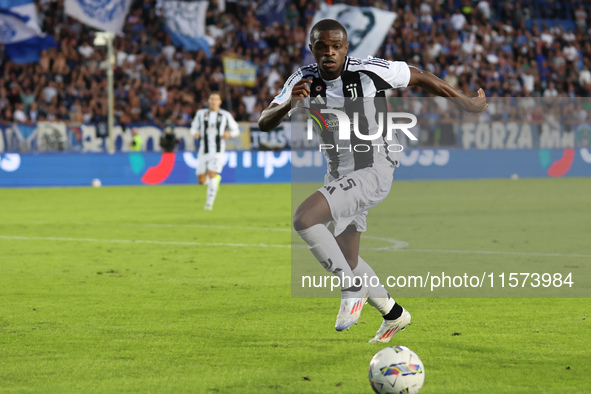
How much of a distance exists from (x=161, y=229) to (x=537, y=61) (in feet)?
74.3

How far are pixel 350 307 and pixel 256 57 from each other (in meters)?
23.6

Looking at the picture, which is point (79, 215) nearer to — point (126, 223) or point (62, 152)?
point (126, 223)

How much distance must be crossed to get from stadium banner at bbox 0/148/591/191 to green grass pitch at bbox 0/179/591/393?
7387mm

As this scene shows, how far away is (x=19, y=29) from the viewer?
23750 millimetres

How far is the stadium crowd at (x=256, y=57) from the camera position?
24.6 meters

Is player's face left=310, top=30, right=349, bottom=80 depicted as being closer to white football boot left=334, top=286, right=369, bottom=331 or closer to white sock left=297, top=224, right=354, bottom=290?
white sock left=297, top=224, right=354, bottom=290

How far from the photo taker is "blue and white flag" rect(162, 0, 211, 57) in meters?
26.4

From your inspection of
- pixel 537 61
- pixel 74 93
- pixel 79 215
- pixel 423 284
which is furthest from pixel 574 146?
pixel 423 284

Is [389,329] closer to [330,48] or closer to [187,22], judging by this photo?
[330,48]

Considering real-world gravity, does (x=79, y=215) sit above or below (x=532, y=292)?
below

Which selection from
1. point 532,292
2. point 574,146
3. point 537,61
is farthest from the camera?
point 537,61

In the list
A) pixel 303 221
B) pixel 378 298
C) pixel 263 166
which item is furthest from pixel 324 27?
pixel 263 166

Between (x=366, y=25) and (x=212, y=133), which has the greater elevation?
(x=366, y=25)

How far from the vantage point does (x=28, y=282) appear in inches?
331
